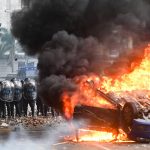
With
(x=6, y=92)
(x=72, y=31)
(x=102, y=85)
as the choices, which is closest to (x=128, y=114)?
(x=102, y=85)

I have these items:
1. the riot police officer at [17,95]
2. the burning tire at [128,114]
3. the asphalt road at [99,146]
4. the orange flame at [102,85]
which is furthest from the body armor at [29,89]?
the burning tire at [128,114]

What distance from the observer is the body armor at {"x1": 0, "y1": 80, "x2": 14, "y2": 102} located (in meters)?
17.1

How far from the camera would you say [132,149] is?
10.4 metres

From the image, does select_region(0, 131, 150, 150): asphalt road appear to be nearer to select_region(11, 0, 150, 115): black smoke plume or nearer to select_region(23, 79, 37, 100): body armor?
select_region(11, 0, 150, 115): black smoke plume

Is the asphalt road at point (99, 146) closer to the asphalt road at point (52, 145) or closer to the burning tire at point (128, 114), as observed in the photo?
the asphalt road at point (52, 145)

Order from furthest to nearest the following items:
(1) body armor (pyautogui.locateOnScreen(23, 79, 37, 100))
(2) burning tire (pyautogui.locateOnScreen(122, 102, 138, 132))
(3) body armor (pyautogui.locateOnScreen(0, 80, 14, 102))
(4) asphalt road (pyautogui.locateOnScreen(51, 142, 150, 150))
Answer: (1) body armor (pyautogui.locateOnScreen(23, 79, 37, 100)) → (3) body armor (pyautogui.locateOnScreen(0, 80, 14, 102)) → (2) burning tire (pyautogui.locateOnScreen(122, 102, 138, 132)) → (4) asphalt road (pyautogui.locateOnScreen(51, 142, 150, 150))

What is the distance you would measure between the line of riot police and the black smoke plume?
5.13 metres

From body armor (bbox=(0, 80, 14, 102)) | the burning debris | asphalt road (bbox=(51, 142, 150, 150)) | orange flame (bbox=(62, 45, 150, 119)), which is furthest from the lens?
body armor (bbox=(0, 80, 14, 102))

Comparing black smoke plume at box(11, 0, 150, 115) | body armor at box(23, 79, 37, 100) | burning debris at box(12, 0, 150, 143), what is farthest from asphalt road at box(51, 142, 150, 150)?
body armor at box(23, 79, 37, 100)

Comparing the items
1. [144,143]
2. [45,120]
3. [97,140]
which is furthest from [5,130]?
[144,143]

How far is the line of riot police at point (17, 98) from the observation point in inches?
678

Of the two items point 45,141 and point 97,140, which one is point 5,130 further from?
point 97,140

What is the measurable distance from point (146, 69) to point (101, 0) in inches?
82.6

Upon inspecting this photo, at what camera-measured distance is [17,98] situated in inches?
687
